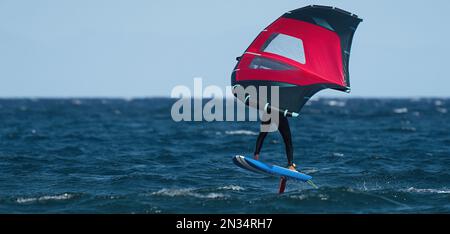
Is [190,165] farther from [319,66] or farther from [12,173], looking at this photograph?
[319,66]

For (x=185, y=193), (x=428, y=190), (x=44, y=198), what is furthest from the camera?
(x=428, y=190)

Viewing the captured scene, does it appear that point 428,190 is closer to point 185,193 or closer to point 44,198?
point 185,193

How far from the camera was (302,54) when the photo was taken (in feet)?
54.4

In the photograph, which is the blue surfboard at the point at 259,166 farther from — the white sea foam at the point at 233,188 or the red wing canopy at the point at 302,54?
the white sea foam at the point at 233,188

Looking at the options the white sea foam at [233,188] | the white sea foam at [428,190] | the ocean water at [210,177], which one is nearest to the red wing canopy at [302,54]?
the ocean water at [210,177]

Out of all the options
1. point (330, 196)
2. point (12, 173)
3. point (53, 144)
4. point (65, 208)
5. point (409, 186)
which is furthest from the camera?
point (53, 144)

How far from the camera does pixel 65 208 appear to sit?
54.0 ft

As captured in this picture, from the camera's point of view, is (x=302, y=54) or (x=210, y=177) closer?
(x=302, y=54)

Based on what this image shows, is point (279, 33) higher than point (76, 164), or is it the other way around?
point (279, 33)

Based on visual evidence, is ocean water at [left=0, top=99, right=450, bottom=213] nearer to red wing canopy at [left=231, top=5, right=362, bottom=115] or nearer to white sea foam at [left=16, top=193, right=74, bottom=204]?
white sea foam at [left=16, top=193, right=74, bottom=204]

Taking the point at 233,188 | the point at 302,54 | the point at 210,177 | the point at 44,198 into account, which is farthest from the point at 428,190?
the point at 44,198
